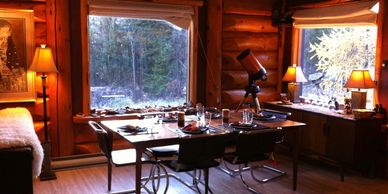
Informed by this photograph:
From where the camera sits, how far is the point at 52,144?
15.1 feet

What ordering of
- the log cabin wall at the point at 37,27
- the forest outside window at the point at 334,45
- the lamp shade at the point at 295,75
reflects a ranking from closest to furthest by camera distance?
1. the log cabin wall at the point at 37,27
2. the forest outside window at the point at 334,45
3. the lamp shade at the point at 295,75

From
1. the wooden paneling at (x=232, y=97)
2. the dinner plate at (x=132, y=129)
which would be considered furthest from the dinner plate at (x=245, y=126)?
the wooden paneling at (x=232, y=97)

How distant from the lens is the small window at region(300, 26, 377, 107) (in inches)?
185

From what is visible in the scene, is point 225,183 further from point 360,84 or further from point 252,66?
point 360,84

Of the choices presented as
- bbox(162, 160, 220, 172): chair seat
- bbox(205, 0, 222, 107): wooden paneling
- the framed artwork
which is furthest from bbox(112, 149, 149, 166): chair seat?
bbox(205, 0, 222, 107): wooden paneling

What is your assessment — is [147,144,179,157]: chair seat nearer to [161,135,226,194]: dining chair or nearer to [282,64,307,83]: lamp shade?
[161,135,226,194]: dining chair

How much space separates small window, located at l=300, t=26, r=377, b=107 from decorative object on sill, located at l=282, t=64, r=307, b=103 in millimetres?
258

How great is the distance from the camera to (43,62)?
4.12 metres

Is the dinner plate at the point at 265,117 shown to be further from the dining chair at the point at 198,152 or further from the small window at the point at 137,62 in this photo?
the small window at the point at 137,62

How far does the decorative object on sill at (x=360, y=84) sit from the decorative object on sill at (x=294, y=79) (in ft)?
2.93

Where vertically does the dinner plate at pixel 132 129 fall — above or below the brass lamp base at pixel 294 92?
below

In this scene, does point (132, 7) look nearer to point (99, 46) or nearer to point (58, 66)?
point (99, 46)

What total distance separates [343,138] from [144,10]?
9.30 feet

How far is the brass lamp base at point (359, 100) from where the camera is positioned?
4434 millimetres
